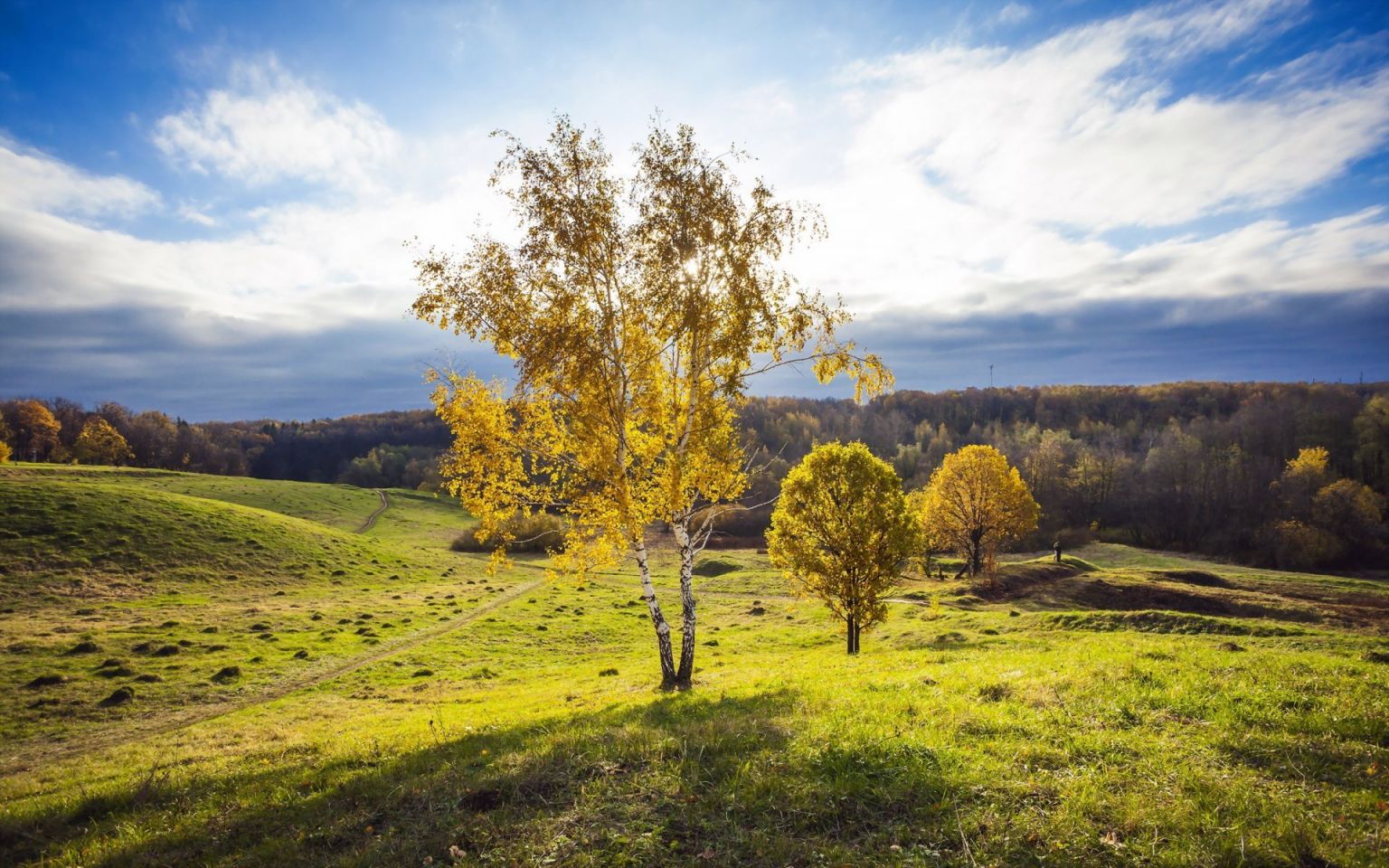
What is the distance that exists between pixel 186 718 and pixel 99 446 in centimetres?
16048

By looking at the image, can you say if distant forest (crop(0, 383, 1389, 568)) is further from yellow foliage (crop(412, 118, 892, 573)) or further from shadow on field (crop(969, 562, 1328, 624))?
yellow foliage (crop(412, 118, 892, 573))

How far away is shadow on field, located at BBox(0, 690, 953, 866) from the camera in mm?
7910

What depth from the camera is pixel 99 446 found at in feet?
449

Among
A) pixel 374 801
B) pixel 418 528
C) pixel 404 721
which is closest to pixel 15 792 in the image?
pixel 404 721

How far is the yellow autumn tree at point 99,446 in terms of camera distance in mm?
136000

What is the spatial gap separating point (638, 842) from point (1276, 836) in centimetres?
753

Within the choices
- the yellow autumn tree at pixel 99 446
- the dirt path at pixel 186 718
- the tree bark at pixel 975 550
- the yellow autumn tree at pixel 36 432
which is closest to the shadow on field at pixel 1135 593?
the tree bark at pixel 975 550

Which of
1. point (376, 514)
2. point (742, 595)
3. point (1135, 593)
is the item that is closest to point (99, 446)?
point (376, 514)

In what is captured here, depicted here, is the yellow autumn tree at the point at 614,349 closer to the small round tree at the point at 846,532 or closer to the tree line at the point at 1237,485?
the small round tree at the point at 846,532

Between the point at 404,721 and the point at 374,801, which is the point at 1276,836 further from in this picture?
the point at 404,721

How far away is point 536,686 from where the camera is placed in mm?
30516

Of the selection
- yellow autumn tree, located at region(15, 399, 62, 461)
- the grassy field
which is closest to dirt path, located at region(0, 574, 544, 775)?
the grassy field

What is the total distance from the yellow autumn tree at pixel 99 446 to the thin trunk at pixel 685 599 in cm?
17947

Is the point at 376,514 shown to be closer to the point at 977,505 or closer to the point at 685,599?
the point at 977,505
